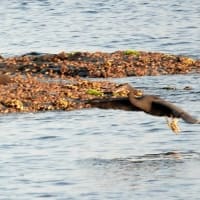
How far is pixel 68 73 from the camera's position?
36.1 m

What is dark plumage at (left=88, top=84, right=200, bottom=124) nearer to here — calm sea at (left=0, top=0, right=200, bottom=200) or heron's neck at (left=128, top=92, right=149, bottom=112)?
heron's neck at (left=128, top=92, right=149, bottom=112)

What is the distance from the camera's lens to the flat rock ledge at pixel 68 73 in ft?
97.1

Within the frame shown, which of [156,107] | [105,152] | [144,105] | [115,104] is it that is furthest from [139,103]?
[105,152]

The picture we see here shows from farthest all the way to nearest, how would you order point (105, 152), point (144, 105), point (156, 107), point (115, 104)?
point (105, 152), point (156, 107), point (144, 105), point (115, 104)

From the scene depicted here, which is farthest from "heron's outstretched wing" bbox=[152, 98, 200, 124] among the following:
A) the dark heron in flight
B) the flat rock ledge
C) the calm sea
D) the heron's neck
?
the flat rock ledge

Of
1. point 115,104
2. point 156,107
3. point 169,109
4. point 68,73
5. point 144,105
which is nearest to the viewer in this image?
point 115,104

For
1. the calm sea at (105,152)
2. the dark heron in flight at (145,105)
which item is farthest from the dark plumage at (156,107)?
the calm sea at (105,152)

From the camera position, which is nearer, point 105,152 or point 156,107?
point 156,107

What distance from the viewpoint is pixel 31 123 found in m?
27.6

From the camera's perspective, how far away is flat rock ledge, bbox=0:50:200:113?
29594 mm

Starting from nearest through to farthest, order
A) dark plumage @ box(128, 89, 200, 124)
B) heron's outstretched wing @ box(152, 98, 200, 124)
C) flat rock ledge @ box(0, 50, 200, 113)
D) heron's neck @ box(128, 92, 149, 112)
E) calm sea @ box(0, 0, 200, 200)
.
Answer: calm sea @ box(0, 0, 200, 200) → heron's outstretched wing @ box(152, 98, 200, 124) → dark plumage @ box(128, 89, 200, 124) → heron's neck @ box(128, 92, 149, 112) → flat rock ledge @ box(0, 50, 200, 113)

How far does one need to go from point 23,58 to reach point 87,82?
22.9ft

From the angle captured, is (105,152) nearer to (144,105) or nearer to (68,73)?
(144,105)

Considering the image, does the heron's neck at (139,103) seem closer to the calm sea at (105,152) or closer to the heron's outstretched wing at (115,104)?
the heron's outstretched wing at (115,104)
